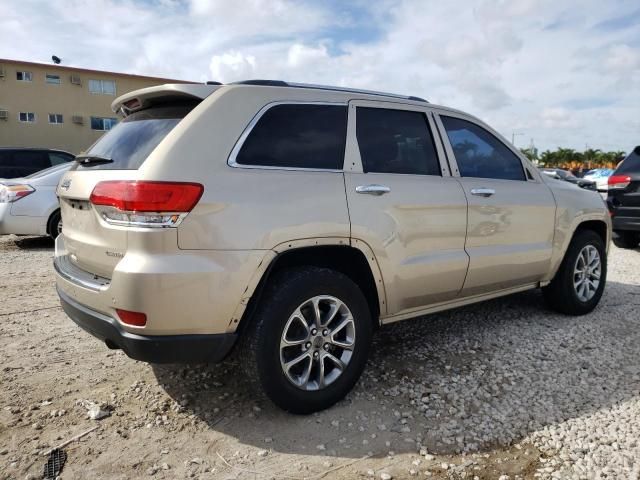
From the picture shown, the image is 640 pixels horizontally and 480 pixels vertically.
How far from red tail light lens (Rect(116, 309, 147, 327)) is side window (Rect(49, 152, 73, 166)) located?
893 cm

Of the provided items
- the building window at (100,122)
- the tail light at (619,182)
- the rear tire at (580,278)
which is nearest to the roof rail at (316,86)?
the rear tire at (580,278)

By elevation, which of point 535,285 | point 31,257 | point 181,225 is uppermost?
point 181,225

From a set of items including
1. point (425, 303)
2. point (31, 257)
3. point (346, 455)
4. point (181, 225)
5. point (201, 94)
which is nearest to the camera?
point (181, 225)

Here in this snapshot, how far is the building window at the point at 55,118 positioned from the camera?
34.1 m

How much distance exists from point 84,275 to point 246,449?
1327mm

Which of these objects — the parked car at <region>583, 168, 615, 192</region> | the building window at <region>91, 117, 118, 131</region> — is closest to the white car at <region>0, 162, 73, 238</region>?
the parked car at <region>583, 168, 615, 192</region>

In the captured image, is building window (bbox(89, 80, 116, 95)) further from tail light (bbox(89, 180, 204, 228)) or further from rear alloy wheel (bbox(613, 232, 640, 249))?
tail light (bbox(89, 180, 204, 228))

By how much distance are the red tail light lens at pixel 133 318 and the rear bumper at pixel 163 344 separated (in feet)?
0.19

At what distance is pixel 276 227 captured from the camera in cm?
263

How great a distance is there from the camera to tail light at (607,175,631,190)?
750 centimetres

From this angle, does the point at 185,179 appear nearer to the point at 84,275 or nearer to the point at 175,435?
the point at 84,275

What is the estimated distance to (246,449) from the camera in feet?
8.54

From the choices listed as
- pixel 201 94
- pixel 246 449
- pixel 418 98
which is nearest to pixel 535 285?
pixel 418 98

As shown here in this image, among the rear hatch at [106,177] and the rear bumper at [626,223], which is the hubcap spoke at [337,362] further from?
the rear bumper at [626,223]
